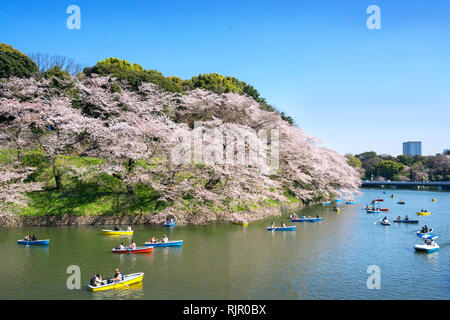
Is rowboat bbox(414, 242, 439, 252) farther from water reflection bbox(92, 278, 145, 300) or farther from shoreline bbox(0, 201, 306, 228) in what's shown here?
water reflection bbox(92, 278, 145, 300)

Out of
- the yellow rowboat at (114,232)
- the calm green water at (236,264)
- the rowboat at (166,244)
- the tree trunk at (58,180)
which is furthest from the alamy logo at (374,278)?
the tree trunk at (58,180)

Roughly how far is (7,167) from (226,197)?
975 inches

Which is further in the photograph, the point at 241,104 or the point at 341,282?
the point at 241,104

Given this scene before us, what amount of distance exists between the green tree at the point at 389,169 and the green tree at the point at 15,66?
121 metres

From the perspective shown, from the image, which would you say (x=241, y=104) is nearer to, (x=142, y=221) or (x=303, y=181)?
(x=303, y=181)

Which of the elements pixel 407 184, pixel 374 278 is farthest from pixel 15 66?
pixel 407 184

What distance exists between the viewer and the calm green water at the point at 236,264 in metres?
19.6

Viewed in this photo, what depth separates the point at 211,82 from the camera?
254ft

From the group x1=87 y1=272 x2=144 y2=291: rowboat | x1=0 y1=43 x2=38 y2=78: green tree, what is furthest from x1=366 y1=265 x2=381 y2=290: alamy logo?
x1=0 y1=43 x2=38 y2=78: green tree

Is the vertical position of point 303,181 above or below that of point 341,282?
above

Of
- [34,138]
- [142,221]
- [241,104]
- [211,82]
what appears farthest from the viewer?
[211,82]

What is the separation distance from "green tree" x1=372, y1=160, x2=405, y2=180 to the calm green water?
104m

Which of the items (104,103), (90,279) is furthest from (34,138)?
(90,279)

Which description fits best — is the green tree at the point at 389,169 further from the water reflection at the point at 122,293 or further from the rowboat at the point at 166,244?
the water reflection at the point at 122,293
